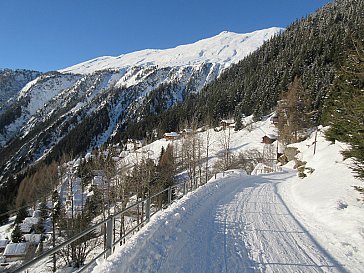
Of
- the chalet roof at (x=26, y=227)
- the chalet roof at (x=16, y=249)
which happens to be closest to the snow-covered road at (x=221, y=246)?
the chalet roof at (x=16, y=249)

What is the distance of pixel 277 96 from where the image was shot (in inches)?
3482

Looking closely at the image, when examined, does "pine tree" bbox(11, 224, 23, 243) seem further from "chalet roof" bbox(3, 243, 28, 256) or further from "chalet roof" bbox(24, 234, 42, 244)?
"chalet roof" bbox(3, 243, 28, 256)

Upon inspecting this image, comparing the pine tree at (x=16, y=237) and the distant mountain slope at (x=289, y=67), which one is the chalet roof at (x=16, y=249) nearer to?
the pine tree at (x=16, y=237)

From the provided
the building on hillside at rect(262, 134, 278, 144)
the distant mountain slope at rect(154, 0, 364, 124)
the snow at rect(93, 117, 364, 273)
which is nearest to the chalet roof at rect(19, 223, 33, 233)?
the snow at rect(93, 117, 364, 273)

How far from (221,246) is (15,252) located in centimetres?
3607

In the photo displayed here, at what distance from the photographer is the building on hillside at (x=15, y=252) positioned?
32.9 meters

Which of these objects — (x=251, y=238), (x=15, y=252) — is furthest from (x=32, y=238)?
(x=251, y=238)

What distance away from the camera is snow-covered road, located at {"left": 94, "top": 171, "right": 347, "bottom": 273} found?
5.85m

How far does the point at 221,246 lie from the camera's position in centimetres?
723

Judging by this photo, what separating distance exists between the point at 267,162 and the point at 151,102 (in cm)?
14192

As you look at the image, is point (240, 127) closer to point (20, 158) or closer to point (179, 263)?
point (179, 263)

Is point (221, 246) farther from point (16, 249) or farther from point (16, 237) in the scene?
point (16, 237)

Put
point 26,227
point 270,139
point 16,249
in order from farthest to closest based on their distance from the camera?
1. point 270,139
2. point 26,227
3. point 16,249

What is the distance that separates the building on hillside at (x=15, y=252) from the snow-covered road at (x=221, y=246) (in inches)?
1252
